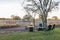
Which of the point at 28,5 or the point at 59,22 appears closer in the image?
the point at 28,5

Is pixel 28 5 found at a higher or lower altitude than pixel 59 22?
higher

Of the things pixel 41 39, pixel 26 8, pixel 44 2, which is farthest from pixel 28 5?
pixel 41 39

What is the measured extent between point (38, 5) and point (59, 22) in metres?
11.8

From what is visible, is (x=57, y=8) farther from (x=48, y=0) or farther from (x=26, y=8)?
(x=26, y=8)

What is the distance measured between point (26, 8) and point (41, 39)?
19987 mm

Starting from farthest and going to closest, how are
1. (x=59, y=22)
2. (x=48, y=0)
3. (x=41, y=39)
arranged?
1. (x=59, y=22)
2. (x=48, y=0)
3. (x=41, y=39)

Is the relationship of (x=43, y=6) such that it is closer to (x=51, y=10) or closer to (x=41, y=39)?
(x=51, y=10)

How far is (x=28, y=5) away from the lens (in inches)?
1351

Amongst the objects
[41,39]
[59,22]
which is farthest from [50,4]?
[41,39]

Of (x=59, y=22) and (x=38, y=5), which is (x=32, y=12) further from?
(x=59, y=22)

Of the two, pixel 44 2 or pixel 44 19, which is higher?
pixel 44 2

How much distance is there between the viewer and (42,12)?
34.2 m

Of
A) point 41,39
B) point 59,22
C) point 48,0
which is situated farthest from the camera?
point 59,22

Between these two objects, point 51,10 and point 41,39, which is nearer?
point 41,39
